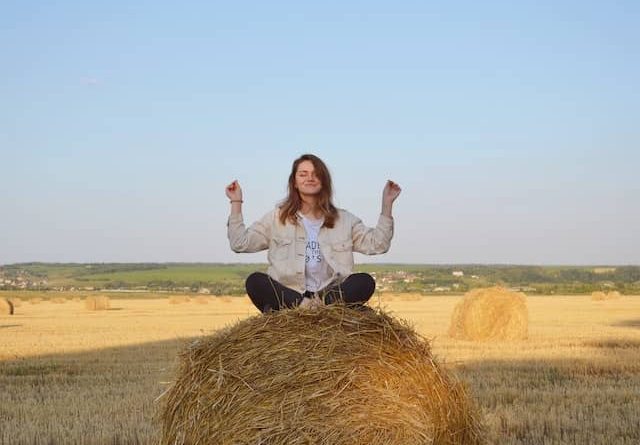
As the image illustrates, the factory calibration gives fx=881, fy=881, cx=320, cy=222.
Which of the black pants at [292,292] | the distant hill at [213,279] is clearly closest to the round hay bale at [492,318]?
the black pants at [292,292]

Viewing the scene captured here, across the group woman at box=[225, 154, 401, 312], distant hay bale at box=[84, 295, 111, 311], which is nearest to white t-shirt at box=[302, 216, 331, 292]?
woman at box=[225, 154, 401, 312]

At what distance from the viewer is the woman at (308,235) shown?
5824mm

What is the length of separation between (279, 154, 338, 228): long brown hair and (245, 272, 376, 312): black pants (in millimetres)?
488

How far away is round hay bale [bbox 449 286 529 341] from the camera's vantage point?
18.4m

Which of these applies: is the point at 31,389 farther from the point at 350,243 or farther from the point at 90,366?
the point at 350,243

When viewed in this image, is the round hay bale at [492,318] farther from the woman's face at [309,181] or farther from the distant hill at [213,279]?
the distant hill at [213,279]

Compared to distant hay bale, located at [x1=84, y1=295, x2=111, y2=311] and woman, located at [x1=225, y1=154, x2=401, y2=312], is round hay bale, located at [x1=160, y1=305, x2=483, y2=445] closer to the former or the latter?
woman, located at [x1=225, y1=154, x2=401, y2=312]

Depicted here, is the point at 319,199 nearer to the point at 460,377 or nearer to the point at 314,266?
the point at 314,266

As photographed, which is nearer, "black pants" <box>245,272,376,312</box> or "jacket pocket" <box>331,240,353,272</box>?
"black pants" <box>245,272,376,312</box>

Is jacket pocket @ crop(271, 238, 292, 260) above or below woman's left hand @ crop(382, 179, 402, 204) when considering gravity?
below

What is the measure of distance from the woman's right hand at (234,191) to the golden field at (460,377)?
1.16 m

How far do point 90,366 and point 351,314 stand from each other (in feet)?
29.4

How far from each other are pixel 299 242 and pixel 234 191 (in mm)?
554

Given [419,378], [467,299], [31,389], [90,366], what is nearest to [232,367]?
[419,378]
